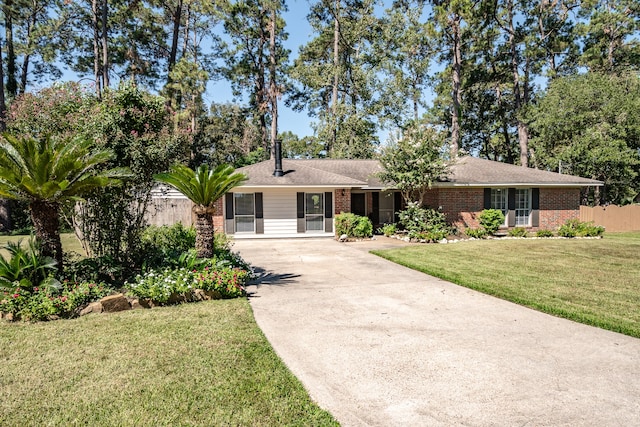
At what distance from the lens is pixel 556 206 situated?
17938mm

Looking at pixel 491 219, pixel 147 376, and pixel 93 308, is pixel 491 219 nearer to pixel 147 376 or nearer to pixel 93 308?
pixel 93 308

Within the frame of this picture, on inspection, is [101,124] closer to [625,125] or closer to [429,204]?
[429,204]

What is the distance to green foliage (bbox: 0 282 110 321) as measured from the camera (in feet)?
17.9

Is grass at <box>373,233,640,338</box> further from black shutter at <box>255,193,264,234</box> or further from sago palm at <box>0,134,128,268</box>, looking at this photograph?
sago palm at <box>0,134,128,268</box>

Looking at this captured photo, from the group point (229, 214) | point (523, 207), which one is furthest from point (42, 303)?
point (523, 207)

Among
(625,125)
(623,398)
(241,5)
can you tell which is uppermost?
(241,5)

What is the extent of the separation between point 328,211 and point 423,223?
4.30m

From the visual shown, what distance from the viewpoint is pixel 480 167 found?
63.5 ft

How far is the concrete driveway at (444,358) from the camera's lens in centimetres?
308

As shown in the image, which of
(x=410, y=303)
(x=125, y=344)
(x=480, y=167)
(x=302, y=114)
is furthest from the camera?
(x=302, y=114)

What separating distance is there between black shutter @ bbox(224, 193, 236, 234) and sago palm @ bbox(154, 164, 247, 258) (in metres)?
8.70

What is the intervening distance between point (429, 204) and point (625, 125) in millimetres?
13274

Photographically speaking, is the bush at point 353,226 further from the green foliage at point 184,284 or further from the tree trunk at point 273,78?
the tree trunk at point 273,78

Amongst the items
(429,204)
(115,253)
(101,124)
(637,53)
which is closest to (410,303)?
(115,253)
